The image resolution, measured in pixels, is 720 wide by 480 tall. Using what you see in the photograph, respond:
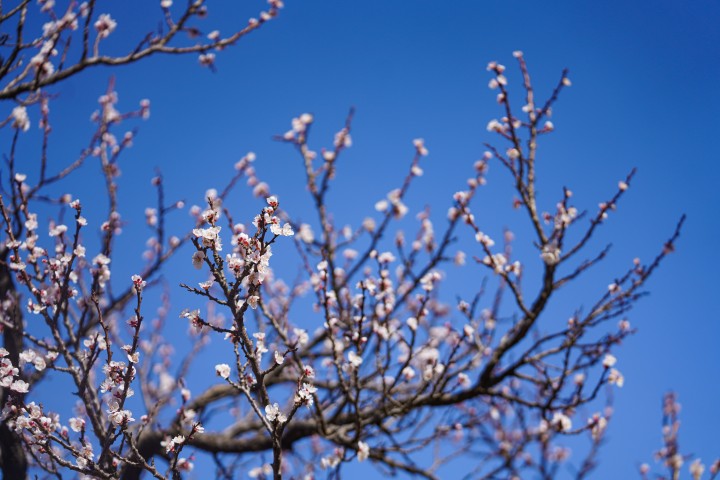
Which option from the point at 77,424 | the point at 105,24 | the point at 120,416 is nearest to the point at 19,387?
the point at 77,424

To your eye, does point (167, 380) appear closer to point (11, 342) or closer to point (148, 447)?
point (148, 447)

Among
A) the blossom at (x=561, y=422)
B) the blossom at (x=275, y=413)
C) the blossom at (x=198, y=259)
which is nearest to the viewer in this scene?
the blossom at (x=198, y=259)

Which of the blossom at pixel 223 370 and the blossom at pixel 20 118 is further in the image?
the blossom at pixel 20 118

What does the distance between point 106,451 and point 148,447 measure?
2216 mm

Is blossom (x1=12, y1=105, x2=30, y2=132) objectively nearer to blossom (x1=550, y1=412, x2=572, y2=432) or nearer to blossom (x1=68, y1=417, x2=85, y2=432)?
blossom (x1=68, y1=417, x2=85, y2=432)

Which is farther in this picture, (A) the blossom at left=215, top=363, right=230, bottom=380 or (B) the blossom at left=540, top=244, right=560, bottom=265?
(B) the blossom at left=540, top=244, right=560, bottom=265

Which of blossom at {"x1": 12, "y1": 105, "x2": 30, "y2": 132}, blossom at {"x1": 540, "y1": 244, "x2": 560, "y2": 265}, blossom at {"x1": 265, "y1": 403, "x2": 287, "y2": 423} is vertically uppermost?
blossom at {"x1": 12, "y1": 105, "x2": 30, "y2": 132}

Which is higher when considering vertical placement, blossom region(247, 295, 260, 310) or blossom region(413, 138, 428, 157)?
blossom region(413, 138, 428, 157)

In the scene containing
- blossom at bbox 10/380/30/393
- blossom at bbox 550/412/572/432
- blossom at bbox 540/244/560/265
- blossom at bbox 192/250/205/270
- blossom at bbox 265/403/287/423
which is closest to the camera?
blossom at bbox 192/250/205/270

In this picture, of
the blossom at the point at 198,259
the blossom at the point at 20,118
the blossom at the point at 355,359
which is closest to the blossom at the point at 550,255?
the blossom at the point at 355,359

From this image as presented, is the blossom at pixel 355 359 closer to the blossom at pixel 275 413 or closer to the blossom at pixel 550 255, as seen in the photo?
the blossom at pixel 275 413

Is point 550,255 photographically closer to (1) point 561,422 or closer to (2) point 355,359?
(1) point 561,422

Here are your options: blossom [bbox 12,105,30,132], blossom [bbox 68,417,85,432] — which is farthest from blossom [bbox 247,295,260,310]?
blossom [bbox 12,105,30,132]

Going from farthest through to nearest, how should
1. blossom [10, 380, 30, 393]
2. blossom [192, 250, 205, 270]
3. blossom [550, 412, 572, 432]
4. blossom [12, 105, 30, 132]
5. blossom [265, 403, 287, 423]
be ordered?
blossom [550, 412, 572, 432] → blossom [12, 105, 30, 132] → blossom [10, 380, 30, 393] → blossom [265, 403, 287, 423] → blossom [192, 250, 205, 270]
